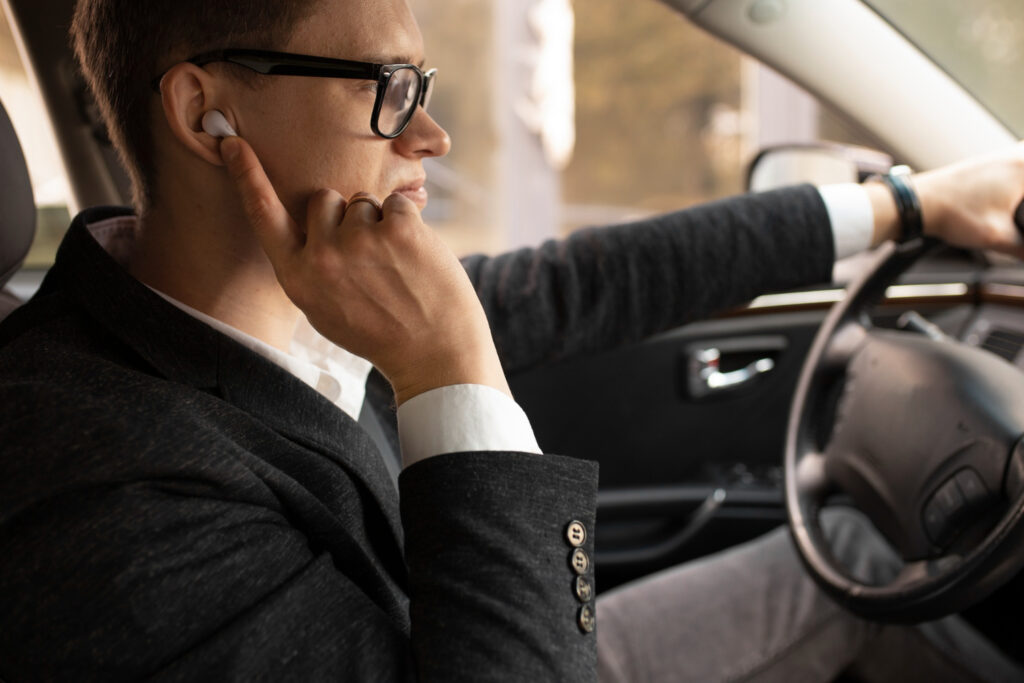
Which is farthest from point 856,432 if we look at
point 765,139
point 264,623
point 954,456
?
point 765,139

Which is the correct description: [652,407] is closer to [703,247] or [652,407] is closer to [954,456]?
[703,247]

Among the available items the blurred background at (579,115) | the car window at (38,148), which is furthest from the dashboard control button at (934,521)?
the blurred background at (579,115)

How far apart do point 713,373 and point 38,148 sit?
150cm

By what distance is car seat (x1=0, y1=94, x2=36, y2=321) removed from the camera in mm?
1090

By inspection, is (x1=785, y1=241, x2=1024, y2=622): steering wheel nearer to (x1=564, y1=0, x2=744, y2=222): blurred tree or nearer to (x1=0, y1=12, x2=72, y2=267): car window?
(x1=0, y1=12, x2=72, y2=267): car window

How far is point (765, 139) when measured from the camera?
4.36 metres

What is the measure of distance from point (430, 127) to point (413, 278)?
11.4 inches

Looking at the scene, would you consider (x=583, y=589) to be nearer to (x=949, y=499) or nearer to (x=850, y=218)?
(x=949, y=499)

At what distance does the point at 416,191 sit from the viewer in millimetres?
1117

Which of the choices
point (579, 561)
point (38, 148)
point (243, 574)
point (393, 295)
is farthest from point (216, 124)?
point (38, 148)

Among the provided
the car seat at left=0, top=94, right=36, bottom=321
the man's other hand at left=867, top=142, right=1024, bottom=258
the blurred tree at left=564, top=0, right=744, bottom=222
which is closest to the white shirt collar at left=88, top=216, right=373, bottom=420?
the car seat at left=0, top=94, right=36, bottom=321

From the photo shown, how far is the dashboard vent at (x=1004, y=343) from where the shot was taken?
1.52 meters

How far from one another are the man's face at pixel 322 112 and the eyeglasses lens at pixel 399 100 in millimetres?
17

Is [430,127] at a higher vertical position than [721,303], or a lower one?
higher
